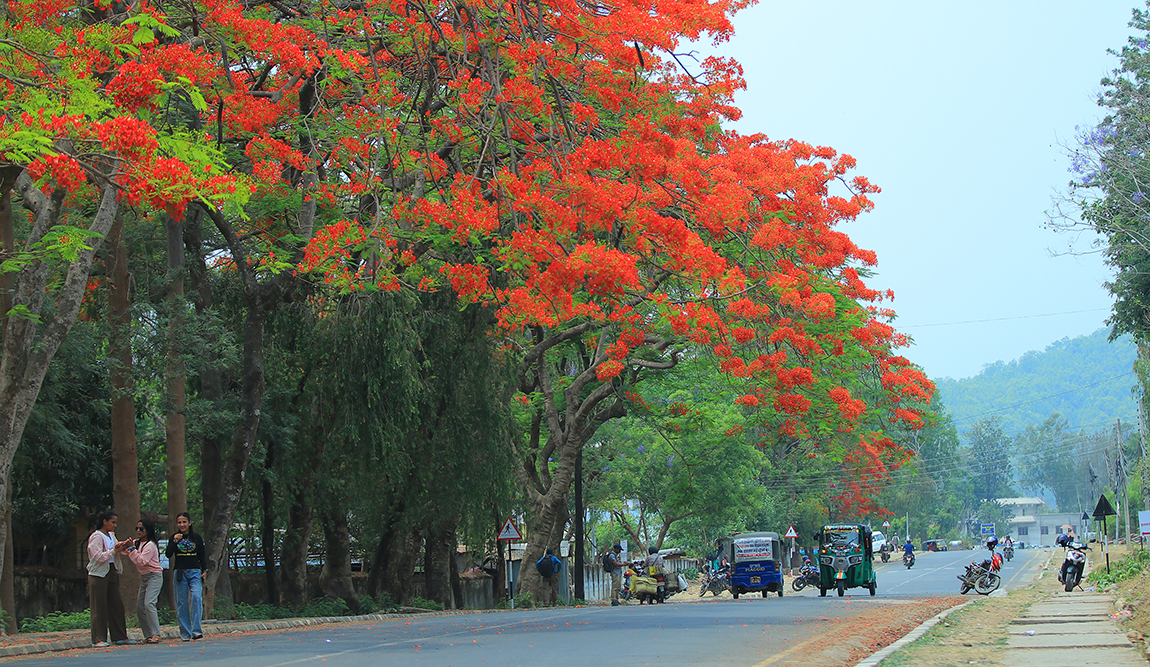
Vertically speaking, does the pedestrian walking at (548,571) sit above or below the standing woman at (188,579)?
below

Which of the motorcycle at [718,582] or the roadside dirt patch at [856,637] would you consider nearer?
the roadside dirt patch at [856,637]

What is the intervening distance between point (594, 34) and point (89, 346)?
360 inches

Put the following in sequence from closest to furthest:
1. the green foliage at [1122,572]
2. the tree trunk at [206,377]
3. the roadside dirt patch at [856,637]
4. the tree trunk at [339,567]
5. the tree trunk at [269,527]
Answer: the roadside dirt patch at [856,637]
the tree trunk at [206,377]
the tree trunk at [269,527]
the tree trunk at [339,567]
the green foliage at [1122,572]

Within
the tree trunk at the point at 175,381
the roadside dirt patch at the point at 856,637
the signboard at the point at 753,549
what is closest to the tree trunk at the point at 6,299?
the tree trunk at the point at 175,381

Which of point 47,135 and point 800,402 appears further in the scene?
point 800,402

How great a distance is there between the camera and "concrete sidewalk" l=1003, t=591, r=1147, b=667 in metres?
10.7

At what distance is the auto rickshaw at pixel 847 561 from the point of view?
109 feet

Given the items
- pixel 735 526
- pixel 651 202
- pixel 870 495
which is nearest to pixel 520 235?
pixel 651 202

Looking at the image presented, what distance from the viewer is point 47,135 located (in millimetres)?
9977

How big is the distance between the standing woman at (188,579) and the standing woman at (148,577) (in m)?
0.25

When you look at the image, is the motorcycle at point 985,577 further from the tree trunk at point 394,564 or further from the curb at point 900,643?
the tree trunk at point 394,564

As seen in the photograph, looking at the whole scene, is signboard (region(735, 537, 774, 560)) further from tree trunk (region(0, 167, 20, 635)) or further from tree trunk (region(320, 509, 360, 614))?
tree trunk (region(0, 167, 20, 635))

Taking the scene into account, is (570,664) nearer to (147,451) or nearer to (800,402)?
(800,402)

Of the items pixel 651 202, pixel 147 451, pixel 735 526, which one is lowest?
pixel 735 526
